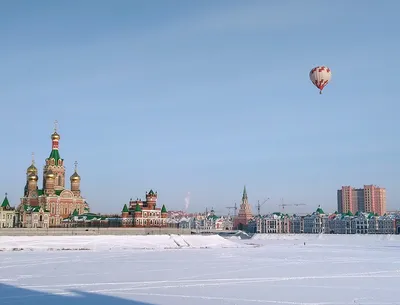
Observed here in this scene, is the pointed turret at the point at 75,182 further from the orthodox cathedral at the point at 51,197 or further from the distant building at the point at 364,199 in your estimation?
the distant building at the point at 364,199

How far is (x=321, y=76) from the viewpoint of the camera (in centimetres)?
3244

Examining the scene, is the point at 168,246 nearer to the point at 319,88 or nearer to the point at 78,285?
the point at 319,88

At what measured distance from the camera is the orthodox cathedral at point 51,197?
6125 centimetres

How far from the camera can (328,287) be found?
54.0 feet

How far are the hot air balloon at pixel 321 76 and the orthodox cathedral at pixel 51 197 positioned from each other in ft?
136

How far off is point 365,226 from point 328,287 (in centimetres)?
9116

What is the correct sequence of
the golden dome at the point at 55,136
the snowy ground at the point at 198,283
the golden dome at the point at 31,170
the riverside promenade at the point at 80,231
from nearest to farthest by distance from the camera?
the snowy ground at the point at 198,283 → the riverside promenade at the point at 80,231 → the golden dome at the point at 31,170 → the golden dome at the point at 55,136

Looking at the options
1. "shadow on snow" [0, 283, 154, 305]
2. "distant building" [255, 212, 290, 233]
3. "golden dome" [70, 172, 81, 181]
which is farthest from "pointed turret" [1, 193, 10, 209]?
"distant building" [255, 212, 290, 233]

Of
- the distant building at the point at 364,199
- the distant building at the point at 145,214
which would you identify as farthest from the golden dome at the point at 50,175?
the distant building at the point at 364,199

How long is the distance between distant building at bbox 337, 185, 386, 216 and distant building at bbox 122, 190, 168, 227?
97183mm

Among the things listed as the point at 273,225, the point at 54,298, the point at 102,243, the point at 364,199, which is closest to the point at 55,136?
the point at 102,243

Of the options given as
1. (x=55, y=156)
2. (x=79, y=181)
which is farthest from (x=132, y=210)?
(x=55, y=156)

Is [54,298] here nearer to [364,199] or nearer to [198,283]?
[198,283]

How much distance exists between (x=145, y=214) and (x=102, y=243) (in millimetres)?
24436
